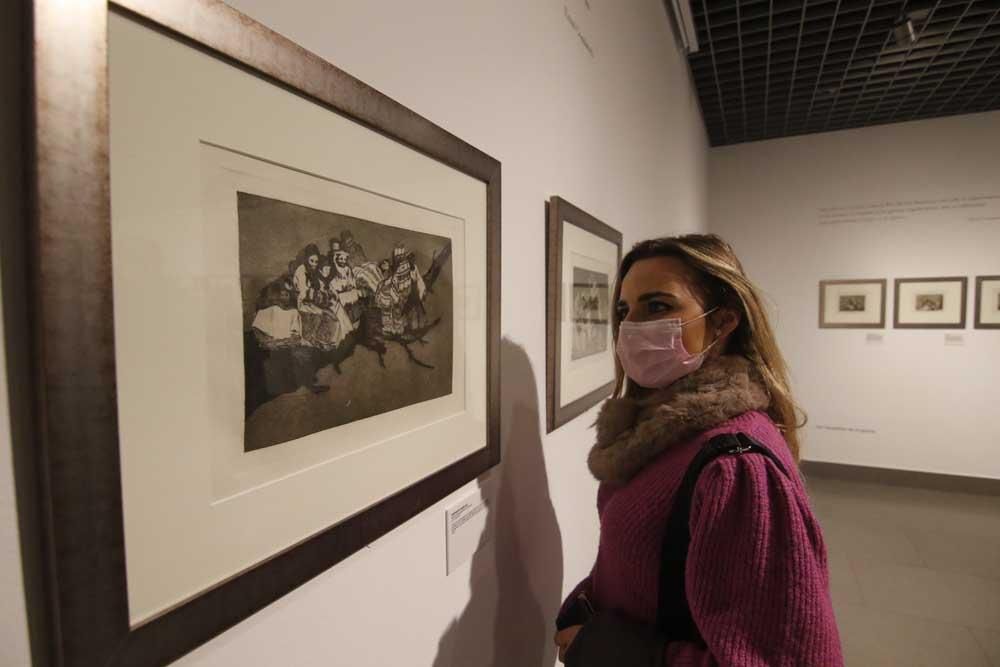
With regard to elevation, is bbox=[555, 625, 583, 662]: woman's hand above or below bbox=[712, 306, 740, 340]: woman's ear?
below

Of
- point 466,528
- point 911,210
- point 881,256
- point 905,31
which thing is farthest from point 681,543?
point 911,210

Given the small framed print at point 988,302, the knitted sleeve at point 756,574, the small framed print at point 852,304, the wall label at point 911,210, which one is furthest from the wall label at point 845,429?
the knitted sleeve at point 756,574

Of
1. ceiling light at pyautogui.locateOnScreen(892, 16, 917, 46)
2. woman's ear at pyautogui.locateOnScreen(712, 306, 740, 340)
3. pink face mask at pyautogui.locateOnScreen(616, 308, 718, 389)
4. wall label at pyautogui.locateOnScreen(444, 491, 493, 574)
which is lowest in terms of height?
wall label at pyautogui.locateOnScreen(444, 491, 493, 574)

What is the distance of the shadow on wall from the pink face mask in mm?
251

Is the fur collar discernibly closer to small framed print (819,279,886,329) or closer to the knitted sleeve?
the knitted sleeve

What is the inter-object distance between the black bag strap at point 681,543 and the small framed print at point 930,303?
5345mm

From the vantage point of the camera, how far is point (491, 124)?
100cm

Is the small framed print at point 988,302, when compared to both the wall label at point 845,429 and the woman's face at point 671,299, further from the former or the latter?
the woman's face at point 671,299

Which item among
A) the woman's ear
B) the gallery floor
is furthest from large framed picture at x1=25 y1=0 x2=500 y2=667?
the gallery floor

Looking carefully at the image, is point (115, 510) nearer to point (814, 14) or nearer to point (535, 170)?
point (535, 170)

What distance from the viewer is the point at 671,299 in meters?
1.13

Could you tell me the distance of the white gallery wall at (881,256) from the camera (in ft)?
15.2

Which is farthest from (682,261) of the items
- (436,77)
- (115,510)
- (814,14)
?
(814,14)

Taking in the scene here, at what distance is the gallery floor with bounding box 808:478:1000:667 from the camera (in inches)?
103
